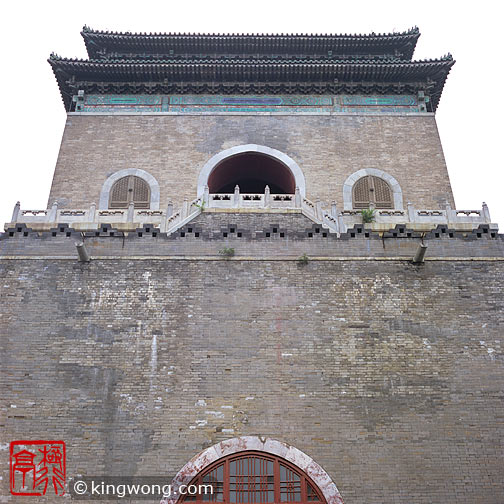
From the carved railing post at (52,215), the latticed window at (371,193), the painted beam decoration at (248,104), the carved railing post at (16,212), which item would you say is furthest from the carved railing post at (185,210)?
the painted beam decoration at (248,104)

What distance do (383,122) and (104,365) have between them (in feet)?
38.6

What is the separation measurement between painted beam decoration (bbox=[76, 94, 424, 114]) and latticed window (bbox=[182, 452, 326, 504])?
37.7 feet

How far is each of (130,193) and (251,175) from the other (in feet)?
14.2

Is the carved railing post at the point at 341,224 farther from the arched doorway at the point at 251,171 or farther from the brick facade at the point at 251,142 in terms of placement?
the arched doorway at the point at 251,171

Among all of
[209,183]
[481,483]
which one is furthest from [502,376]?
[209,183]

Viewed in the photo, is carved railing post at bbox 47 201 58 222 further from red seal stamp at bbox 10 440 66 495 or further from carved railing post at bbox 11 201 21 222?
red seal stamp at bbox 10 440 66 495

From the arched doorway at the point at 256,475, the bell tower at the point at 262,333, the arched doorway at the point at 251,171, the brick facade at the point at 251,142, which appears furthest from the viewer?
the arched doorway at the point at 251,171

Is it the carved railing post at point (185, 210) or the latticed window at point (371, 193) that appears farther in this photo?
the latticed window at point (371, 193)

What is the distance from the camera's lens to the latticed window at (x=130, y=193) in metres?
17.7

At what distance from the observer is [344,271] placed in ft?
46.6

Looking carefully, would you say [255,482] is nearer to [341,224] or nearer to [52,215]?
[341,224]

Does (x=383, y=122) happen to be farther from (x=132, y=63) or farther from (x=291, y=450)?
(x=291, y=450)

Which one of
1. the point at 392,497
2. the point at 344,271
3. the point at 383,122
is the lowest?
the point at 392,497

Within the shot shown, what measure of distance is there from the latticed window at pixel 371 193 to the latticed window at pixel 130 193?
6.28 metres
